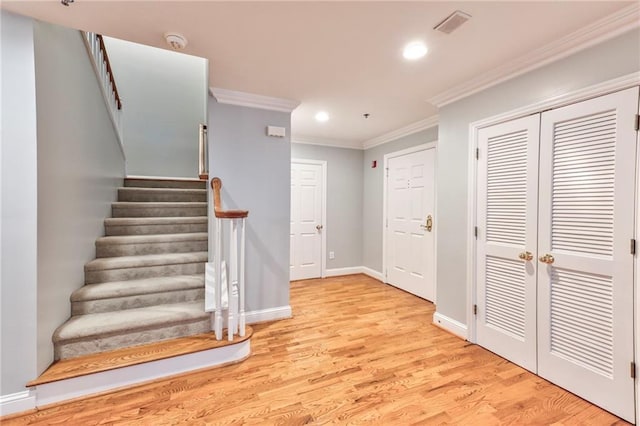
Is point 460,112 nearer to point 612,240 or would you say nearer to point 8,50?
point 612,240

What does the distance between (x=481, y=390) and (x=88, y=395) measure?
103 inches

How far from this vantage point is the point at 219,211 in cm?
222

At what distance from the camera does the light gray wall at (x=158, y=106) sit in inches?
185

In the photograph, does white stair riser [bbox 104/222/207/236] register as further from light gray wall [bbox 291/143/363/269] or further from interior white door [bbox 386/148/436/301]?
interior white door [bbox 386/148/436/301]

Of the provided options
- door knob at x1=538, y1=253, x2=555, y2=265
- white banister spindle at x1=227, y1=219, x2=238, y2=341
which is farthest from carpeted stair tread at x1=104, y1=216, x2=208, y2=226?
door knob at x1=538, y1=253, x2=555, y2=265

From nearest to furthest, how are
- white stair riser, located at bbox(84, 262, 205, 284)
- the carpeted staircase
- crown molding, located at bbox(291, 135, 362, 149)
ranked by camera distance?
the carpeted staircase < white stair riser, located at bbox(84, 262, 205, 284) < crown molding, located at bbox(291, 135, 362, 149)

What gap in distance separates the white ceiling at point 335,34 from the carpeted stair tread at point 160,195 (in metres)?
1.77

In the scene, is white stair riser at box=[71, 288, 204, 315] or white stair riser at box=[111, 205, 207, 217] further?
white stair riser at box=[111, 205, 207, 217]

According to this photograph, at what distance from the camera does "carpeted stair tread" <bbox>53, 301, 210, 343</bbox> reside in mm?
1965

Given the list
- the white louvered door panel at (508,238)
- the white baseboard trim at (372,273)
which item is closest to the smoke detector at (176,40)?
the white louvered door panel at (508,238)

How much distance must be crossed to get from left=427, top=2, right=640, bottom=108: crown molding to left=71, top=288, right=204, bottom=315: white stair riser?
3127 millimetres

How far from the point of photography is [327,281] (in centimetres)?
458

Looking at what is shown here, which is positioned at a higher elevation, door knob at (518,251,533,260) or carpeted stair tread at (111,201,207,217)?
carpeted stair tread at (111,201,207,217)

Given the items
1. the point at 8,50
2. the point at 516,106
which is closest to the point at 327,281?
the point at 516,106
